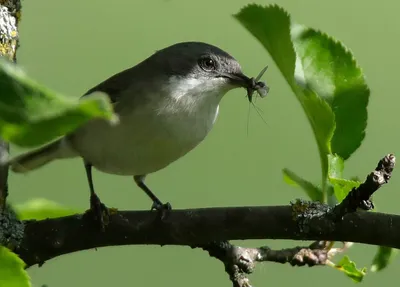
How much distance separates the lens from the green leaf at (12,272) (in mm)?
431

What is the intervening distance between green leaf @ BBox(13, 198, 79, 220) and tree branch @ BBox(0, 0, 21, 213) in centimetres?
5

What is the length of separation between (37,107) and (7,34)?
595 mm

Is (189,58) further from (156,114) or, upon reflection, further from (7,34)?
(7,34)

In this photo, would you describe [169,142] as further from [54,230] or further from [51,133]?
[51,133]

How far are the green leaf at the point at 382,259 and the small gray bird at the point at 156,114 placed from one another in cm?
32

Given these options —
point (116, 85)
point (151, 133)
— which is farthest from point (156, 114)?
point (116, 85)

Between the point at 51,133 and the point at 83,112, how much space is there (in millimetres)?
24

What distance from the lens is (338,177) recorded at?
719 millimetres

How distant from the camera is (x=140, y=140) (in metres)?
1.00

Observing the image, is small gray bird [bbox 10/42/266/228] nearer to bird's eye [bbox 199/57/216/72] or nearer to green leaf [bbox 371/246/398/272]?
bird's eye [bbox 199/57/216/72]

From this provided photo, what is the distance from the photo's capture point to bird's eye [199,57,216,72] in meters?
1.23

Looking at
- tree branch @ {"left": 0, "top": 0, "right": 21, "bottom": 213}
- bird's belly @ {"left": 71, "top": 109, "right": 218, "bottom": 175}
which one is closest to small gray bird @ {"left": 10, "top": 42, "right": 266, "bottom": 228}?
bird's belly @ {"left": 71, "top": 109, "right": 218, "bottom": 175}

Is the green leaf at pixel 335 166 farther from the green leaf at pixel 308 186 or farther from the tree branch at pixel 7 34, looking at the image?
the tree branch at pixel 7 34

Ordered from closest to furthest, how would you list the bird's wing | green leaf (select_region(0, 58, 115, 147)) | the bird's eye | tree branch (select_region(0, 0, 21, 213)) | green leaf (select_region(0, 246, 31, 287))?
green leaf (select_region(0, 58, 115, 147))
green leaf (select_region(0, 246, 31, 287))
tree branch (select_region(0, 0, 21, 213))
the bird's wing
the bird's eye
